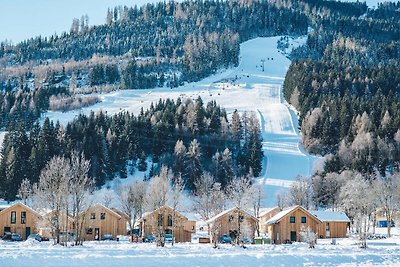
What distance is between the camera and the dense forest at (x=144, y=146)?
364 ft

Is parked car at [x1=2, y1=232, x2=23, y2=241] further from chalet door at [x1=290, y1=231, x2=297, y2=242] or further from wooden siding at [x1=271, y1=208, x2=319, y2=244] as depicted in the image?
chalet door at [x1=290, y1=231, x2=297, y2=242]

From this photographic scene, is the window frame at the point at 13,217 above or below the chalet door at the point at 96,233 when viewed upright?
above

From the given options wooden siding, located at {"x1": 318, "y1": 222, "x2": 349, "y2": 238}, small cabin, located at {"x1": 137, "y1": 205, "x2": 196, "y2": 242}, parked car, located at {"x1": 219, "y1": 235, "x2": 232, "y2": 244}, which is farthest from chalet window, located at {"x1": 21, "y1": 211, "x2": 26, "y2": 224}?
wooden siding, located at {"x1": 318, "y1": 222, "x2": 349, "y2": 238}

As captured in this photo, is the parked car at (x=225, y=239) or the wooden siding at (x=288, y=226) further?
the wooden siding at (x=288, y=226)

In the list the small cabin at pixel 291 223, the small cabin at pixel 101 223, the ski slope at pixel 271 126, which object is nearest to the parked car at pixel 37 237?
the small cabin at pixel 101 223

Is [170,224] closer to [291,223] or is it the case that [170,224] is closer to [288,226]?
[288,226]

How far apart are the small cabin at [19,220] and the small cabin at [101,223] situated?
22.5 ft

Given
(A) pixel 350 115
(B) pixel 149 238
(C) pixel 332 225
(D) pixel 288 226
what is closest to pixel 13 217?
(B) pixel 149 238

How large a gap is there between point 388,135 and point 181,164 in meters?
46.3

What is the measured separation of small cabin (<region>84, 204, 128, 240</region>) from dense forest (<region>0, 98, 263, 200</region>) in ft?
108

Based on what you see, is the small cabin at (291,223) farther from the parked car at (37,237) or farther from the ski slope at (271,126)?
the ski slope at (271,126)

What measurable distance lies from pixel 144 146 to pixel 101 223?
5084 centimetres

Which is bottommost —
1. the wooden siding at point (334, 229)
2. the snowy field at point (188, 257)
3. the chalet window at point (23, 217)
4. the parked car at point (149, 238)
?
the wooden siding at point (334, 229)

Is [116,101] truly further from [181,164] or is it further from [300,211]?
[300,211]
